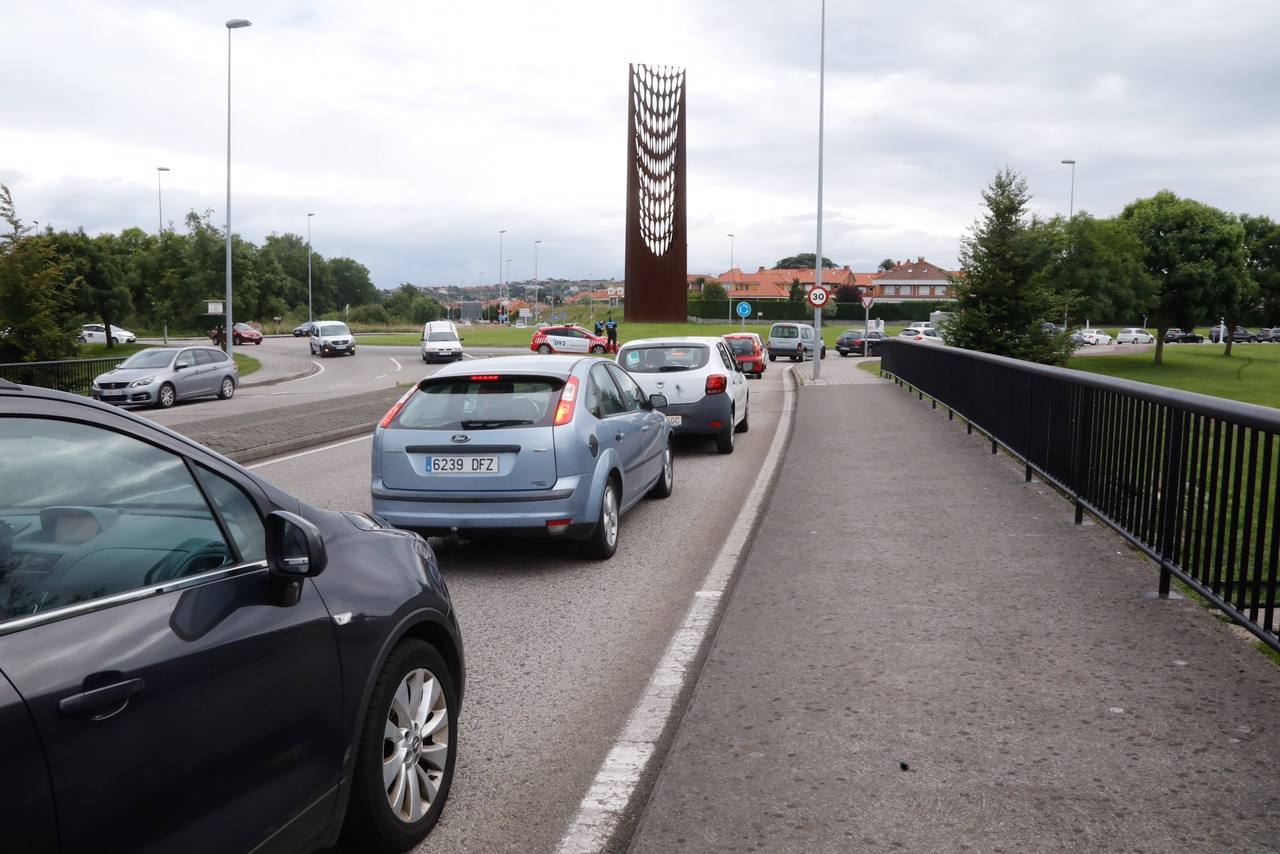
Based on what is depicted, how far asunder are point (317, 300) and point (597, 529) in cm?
13077

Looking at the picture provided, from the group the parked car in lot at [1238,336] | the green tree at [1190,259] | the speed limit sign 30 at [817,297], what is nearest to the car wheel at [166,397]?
the speed limit sign 30 at [817,297]

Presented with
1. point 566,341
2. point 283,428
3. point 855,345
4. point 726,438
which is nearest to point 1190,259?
point 855,345

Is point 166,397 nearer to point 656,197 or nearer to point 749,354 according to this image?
point 749,354

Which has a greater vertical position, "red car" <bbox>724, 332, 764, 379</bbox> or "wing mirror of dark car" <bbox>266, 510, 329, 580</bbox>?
"wing mirror of dark car" <bbox>266, 510, 329, 580</bbox>

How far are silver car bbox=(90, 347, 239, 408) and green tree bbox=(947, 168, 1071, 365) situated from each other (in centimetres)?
1962

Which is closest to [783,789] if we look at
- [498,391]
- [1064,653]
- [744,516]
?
[1064,653]

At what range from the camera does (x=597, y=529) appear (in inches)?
295

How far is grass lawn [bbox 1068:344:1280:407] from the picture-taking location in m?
43.5

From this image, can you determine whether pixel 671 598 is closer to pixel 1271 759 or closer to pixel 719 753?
pixel 719 753

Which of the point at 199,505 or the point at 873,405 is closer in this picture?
the point at 199,505

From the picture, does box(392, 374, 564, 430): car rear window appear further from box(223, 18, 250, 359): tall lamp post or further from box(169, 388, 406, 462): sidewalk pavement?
box(223, 18, 250, 359): tall lamp post

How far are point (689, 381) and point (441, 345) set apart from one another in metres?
36.1

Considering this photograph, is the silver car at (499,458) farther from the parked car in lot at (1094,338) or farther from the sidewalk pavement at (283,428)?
the parked car in lot at (1094,338)

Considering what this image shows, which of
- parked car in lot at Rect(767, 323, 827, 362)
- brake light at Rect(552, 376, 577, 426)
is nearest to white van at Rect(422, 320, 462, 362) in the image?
parked car in lot at Rect(767, 323, 827, 362)
